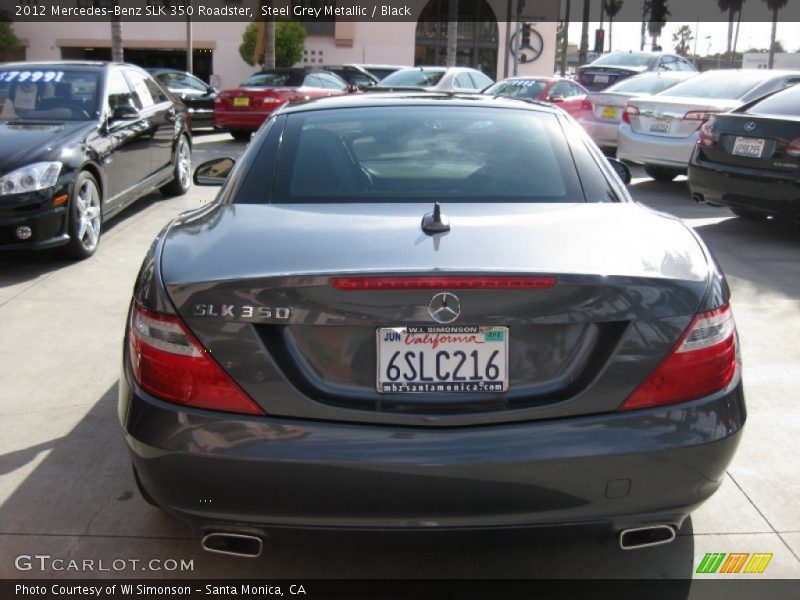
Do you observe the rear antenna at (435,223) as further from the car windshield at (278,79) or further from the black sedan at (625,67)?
the black sedan at (625,67)

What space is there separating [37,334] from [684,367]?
409 cm

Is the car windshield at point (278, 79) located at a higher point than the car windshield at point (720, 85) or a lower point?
lower

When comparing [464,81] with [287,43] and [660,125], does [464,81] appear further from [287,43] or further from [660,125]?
[287,43]

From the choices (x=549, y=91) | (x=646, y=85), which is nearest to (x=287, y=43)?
(x=549, y=91)

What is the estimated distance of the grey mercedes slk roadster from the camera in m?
2.39

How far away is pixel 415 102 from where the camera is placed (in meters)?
3.92

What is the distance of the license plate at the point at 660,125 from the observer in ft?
36.3

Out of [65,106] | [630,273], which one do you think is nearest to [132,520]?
[630,273]

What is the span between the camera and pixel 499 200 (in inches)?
127

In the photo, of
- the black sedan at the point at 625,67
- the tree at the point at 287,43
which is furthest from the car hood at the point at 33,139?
the tree at the point at 287,43

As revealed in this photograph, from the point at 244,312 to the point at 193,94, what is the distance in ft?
56.1

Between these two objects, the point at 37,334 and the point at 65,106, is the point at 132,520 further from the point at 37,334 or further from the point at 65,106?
the point at 65,106

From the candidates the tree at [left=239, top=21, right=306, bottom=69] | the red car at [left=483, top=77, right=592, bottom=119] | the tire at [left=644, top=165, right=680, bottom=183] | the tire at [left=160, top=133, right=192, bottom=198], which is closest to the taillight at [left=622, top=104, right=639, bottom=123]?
the tire at [left=644, top=165, right=680, bottom=183]
